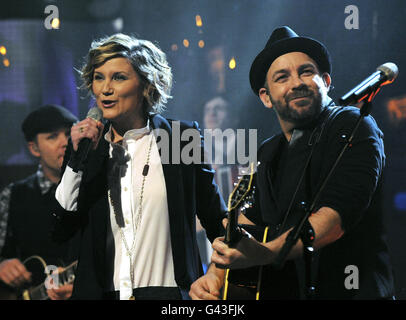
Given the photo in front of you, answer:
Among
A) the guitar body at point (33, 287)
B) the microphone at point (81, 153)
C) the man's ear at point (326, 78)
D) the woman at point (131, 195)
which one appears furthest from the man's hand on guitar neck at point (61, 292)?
the man's ear at point (326, 78)

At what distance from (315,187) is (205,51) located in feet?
4.44

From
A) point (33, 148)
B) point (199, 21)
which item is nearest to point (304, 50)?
point (199, 21)

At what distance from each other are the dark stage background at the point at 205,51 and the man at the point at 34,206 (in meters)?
0.07

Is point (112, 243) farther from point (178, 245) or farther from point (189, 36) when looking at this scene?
point (189, 36)

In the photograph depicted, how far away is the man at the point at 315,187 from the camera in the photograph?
1.99 m

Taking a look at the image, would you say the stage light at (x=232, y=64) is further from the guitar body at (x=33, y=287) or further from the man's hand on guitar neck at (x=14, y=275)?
the man's hand on guitar neck at (x=14, y=275)

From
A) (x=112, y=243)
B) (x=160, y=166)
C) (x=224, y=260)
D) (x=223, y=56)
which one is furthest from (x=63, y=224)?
(x=223, y=56)

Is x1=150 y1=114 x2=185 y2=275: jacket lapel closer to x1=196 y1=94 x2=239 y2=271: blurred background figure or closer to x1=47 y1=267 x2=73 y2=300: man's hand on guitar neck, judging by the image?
x1=196 y1=94 x2=239 y2=271: blurred background figure

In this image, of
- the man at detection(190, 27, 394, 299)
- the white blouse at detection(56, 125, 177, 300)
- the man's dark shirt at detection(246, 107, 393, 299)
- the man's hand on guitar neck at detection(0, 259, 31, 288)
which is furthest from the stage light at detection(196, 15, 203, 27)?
the man's hand on guitar neck at detection(0, 259, 31, 288)

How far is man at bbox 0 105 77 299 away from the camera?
128 inches

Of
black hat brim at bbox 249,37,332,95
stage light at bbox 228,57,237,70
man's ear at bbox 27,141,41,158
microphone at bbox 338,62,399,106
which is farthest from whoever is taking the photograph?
man's ear at bbox 27,141,41,158

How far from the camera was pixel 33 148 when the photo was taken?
339 cm

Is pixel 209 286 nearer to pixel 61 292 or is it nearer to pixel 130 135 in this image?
pixel 130 135
